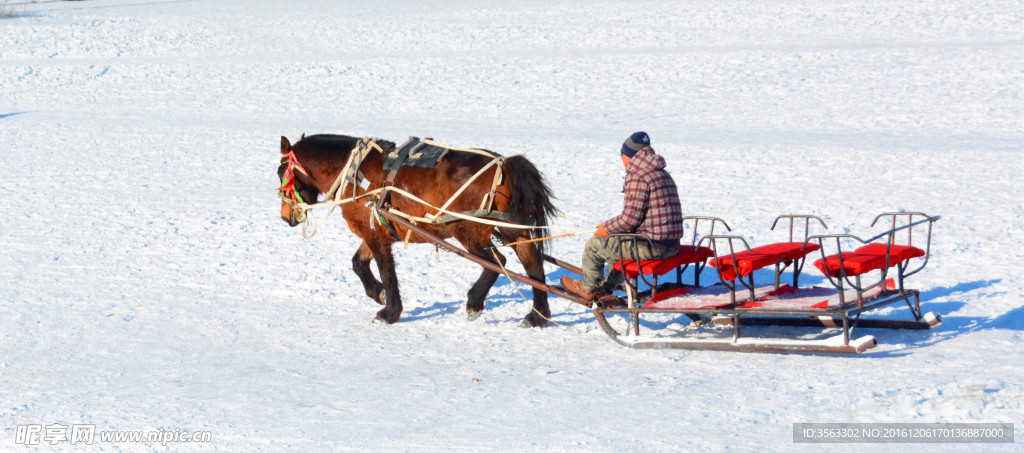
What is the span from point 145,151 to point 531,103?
653 centimetres

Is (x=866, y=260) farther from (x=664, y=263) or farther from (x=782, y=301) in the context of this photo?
(x=664, y=263)

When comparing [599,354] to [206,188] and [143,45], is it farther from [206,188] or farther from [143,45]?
[143,45]

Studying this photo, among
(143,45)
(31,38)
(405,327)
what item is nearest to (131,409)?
(405,327)

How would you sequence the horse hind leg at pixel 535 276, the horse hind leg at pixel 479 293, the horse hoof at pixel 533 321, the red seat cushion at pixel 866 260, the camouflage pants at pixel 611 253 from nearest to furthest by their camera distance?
the red seat cushion at pixel 866 260 → the camouflage pants at pixel 611 253 → the horse hind leg at pixel 535 276 → the horse hoof at pixel 533 321 → the horse hind leg at pixel 479 293

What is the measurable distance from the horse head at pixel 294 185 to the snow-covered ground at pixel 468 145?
88cm

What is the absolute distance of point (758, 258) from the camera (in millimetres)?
6480

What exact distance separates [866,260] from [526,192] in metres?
2.48

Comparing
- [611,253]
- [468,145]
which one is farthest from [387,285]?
[468,145]

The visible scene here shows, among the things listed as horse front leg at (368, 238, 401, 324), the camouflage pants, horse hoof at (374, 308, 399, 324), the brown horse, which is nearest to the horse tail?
the brown horse

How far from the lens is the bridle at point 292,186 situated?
8.34m

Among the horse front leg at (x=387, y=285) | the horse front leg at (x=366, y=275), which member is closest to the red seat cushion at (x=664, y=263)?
the horse front leg at (x=387, y=285)

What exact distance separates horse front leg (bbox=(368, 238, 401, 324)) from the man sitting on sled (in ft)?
7.02

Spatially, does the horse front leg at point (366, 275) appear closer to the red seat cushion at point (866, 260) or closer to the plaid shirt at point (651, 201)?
the plaid shirt at point (651, 201)

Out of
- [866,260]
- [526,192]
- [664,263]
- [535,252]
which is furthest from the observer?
[535,252]
